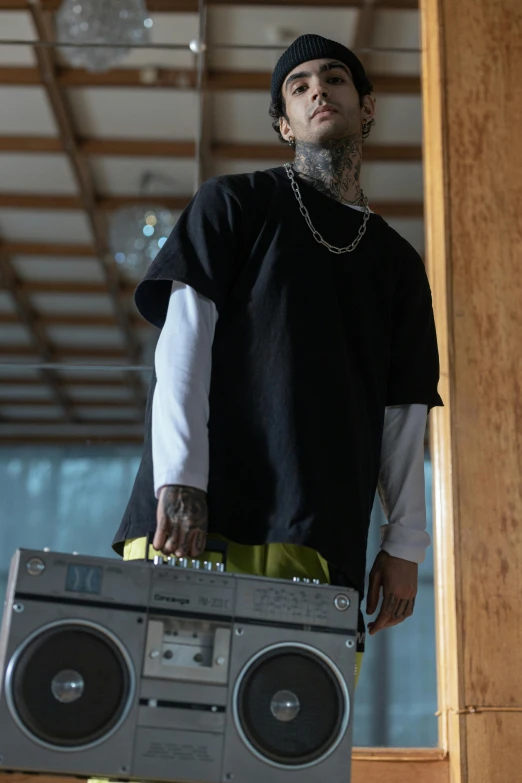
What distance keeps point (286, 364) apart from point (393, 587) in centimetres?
38

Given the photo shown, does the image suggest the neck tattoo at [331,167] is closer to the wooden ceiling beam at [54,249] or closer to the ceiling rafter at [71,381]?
the ceiling rafter at [71,381]

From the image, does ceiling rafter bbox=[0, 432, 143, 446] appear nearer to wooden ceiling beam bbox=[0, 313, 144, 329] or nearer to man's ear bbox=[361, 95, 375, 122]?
man's ear bbox=[361, 95, 375, 122]

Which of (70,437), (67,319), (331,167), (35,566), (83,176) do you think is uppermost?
(83,176)

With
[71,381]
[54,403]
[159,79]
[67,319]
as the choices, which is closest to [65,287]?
[67,319]

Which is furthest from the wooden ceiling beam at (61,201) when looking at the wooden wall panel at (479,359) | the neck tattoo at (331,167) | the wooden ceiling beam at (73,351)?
the neck tattoo at (331,167)

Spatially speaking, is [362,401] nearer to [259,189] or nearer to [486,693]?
[259,189]

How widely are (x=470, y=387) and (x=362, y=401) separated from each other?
82 cm

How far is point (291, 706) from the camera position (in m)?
1.16

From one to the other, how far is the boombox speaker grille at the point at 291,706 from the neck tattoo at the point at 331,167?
2.40ft

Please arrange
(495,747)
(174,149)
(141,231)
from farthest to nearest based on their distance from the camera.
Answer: (141,231)
(174,149)
(495,747)

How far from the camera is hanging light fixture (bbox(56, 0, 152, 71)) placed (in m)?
3.42

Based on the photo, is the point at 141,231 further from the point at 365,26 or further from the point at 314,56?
the point at 314,56

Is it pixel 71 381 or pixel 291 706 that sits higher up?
pixel 71 381

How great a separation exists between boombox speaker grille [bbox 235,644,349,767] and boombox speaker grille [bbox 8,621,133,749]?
0.46ft
